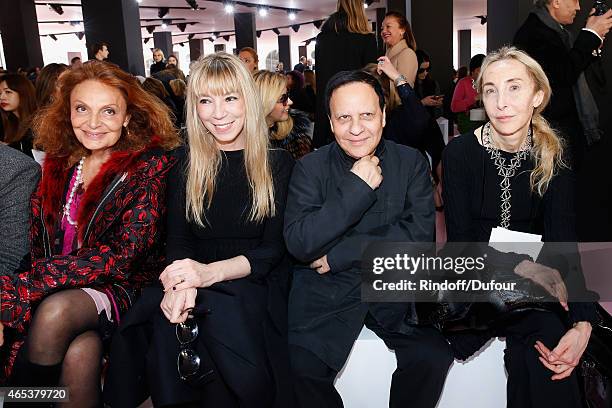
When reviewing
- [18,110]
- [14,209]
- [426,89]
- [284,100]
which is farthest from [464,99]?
[14,209]

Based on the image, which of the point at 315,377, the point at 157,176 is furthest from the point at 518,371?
the point at 157,176

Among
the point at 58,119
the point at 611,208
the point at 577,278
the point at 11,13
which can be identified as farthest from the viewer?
the point at 11,13

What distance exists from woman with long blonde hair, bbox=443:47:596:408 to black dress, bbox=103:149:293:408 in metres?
0.65

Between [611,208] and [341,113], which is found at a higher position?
[341,113]

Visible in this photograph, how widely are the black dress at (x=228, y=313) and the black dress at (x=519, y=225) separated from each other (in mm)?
648

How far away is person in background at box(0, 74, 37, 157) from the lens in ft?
12.3

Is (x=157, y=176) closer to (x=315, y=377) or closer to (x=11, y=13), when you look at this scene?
(x=315, y=377)

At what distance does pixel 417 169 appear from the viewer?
6.89ft

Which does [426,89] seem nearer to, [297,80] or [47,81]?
[297,80]

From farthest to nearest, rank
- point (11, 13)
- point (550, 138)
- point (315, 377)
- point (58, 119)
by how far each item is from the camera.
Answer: point (11, 13) < point (58, 119) < point (550, 138) < point (315, 377)

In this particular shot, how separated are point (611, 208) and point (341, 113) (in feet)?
8.81

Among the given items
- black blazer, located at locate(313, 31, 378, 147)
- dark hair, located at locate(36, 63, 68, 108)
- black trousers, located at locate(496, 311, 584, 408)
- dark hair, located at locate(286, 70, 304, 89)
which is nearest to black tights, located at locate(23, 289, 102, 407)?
black trousers, located at locate(496, 311, 584, 408)

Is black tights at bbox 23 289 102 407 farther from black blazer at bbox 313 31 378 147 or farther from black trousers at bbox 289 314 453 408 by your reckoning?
black blazer at bbox 313 31 378 147

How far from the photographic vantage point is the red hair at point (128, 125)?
7.46ft
